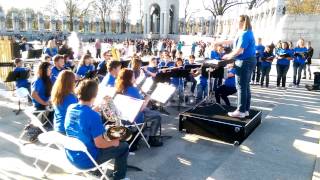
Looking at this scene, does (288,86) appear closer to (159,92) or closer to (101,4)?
(159,92)

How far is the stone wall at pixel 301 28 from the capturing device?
2298cm

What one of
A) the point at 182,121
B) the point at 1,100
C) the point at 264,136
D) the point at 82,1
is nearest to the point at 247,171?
the point at 264,136

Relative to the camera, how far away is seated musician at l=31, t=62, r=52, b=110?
21.7 feet

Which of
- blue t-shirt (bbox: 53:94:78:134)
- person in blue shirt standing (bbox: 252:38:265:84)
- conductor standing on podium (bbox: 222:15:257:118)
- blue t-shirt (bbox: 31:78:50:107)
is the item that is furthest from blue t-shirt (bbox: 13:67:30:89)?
person in blue shirt standing (bbox: 252:38:265:84)

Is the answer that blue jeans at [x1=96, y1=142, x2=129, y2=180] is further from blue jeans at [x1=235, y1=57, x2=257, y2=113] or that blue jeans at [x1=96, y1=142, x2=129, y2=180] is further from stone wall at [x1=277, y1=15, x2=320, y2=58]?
stone wall at [x1=277, y1=15, x2=320, y2=58]

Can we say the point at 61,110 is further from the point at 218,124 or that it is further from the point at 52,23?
the point at 52,23

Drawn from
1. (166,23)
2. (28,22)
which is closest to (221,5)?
(166,23)

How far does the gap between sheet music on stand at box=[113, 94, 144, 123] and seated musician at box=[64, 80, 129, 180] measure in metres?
0.99

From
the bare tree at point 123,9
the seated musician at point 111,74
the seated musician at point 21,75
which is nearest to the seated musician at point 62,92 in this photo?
the seated musician at point 111,74

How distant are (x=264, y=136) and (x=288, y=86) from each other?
7.28 meters

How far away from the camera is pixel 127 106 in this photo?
526 centimetres

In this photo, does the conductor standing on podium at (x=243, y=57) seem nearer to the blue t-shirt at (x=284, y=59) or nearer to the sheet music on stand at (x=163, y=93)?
the sheet music on stand at (x=163, y=93)

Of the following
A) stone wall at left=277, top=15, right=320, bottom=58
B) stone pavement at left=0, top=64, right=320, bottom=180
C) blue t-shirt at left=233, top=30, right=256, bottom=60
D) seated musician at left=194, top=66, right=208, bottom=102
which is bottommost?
stone pavement at left=0, top=64, right=320, bottom=180

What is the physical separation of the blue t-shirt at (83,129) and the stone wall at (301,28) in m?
23.1
